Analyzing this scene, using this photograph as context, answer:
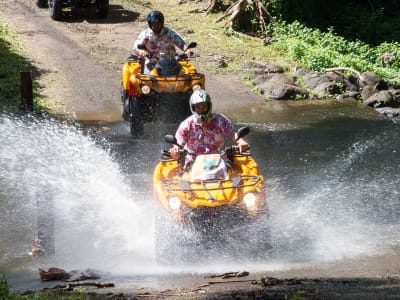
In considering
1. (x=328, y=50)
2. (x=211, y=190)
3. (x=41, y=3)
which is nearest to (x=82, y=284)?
(x=211, y=190)

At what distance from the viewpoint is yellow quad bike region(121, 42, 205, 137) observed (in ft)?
39.6

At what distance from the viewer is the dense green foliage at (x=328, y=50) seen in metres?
18.1

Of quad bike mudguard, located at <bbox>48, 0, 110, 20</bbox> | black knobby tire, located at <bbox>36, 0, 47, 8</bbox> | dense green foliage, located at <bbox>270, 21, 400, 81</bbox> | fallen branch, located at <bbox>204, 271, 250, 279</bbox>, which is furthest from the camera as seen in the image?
black knobby tire, located at <bbox>36, 0, 47, 8</bbox>

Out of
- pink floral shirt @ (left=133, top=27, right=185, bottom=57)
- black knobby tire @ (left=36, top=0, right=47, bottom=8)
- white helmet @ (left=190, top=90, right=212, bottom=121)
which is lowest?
black knobby tire @ (left=36, top=0, right=47, bottom=8)

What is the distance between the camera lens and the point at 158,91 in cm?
1208

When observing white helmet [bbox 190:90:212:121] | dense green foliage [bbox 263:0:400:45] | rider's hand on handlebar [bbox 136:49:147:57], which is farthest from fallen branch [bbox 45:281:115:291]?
dense green foliage [bbox 263:0:400:45]

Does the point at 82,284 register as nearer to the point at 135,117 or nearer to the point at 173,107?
the point at 173,107

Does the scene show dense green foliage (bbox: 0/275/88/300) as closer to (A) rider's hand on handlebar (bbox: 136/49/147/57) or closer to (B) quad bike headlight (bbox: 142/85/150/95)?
(B) quad bike headlight (bbox: 142/85/150/95)

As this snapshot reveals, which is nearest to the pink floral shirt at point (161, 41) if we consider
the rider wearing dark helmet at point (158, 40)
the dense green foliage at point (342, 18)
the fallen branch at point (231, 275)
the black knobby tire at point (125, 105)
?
the rider wearing dark helmet at point (158, 40)

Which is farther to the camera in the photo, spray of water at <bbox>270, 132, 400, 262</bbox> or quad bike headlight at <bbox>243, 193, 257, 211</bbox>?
spray of water at <bbox>270, 132, 400, 262</bbox>

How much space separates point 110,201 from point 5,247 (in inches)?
73.1

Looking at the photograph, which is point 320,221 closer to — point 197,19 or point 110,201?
point 110,201

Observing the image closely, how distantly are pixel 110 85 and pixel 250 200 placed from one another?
29.4 feet

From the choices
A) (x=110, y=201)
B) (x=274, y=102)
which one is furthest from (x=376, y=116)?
(x=110, y=201)
